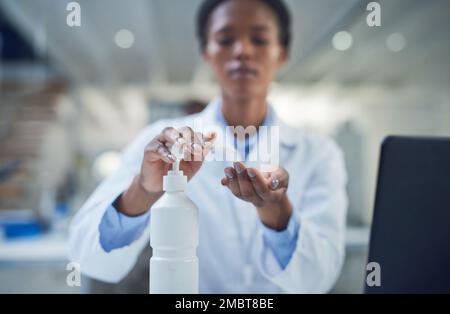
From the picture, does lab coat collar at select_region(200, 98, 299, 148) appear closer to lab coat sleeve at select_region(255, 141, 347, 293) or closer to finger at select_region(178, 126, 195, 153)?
lab coat sleeve at select_region(255, 141, 347, 293)

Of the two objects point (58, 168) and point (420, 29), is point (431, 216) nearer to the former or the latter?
point (420, 29)

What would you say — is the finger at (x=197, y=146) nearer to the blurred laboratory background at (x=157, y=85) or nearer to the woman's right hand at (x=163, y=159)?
the woman's right hand at (x=163, y=159)

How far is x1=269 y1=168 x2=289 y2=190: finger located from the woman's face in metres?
0.24

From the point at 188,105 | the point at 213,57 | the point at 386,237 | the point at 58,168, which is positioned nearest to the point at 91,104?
the point at 188,105

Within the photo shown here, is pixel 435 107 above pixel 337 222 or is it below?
above

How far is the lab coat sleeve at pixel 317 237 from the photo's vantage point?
30.2 inches

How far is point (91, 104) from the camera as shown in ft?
3.68

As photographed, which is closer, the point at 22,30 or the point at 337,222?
the point at 337,222

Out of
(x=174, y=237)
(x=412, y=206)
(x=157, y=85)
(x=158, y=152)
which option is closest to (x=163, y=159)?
(x=158, y=152)

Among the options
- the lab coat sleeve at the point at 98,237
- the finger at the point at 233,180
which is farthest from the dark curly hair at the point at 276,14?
the finger at the point at 233,180

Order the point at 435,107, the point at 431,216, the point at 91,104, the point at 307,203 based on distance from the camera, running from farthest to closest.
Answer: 1. the point at 435,107
2. the point at 91,104
3. the point at 307,203
4. the point at 431,216

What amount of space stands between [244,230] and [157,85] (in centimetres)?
45

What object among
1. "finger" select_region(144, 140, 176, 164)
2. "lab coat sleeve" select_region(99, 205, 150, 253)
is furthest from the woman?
"finger" select_region(144, 140, 176, 164)

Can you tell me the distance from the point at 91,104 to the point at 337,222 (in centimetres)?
65
